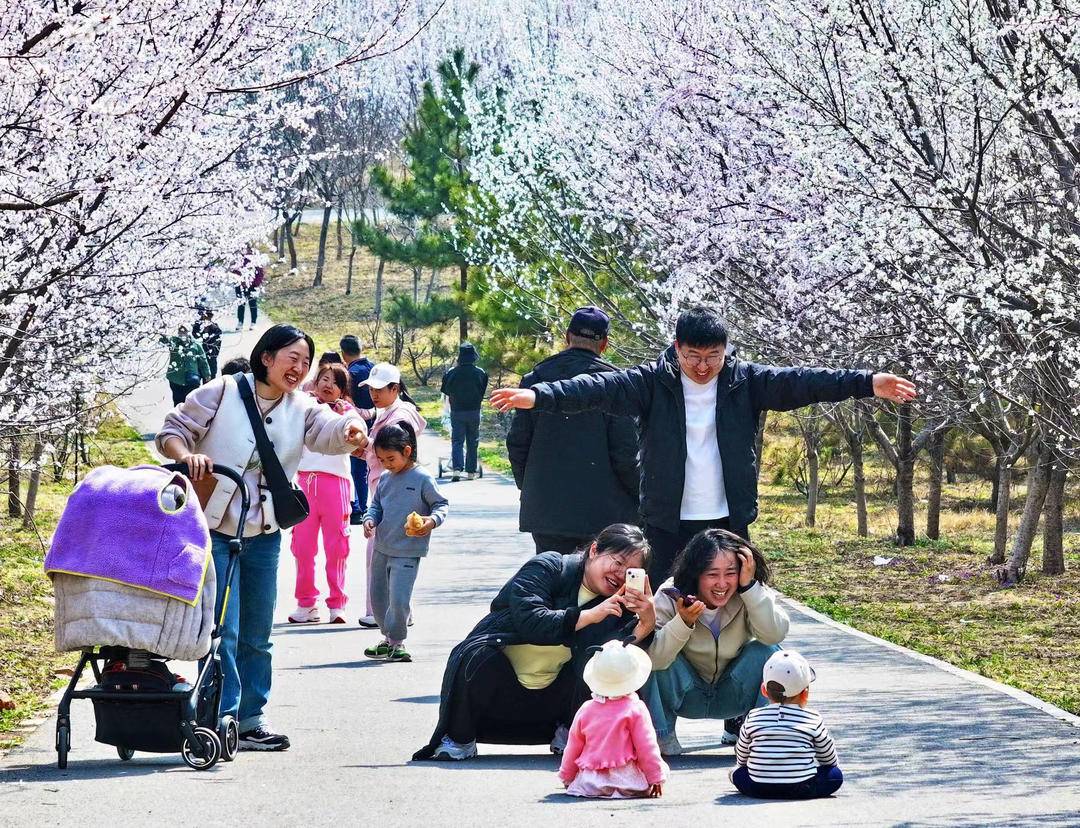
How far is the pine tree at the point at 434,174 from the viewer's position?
3675 centimetres

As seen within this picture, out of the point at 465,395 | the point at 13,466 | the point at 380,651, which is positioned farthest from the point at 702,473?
the point at 465,395

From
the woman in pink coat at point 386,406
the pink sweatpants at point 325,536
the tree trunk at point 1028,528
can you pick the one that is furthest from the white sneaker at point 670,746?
the tree trunk at point 1028,528

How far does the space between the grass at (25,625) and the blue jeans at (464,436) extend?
631cm

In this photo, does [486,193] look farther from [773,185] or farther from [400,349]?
[400,349]

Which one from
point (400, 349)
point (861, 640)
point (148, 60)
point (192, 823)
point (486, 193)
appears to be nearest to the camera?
point (192, 823)

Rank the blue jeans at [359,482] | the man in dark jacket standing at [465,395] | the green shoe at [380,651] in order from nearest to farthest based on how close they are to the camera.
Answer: the green shoe at [380,651], the blue jeans at [359,482], the man in dark jacket standing at [465,395]

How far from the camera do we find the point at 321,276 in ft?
190

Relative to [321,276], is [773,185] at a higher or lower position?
lower

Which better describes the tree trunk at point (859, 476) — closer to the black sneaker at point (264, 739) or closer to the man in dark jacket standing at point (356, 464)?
the man in dark jacket standing at point (356, 464)

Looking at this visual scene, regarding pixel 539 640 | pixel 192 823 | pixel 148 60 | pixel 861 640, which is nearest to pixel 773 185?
pixel 861 640

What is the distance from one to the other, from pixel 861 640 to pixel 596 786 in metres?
5.10

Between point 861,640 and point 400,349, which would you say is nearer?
point 861,640

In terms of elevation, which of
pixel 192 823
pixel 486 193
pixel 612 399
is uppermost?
pixel 486 193

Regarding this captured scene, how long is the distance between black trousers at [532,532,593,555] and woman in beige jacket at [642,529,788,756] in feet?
5.31
